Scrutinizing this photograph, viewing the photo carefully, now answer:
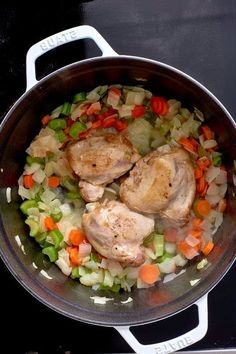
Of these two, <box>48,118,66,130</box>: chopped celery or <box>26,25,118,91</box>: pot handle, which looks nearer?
<box>26,25,118,91</box>: pot handle

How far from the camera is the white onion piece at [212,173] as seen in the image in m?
1.77

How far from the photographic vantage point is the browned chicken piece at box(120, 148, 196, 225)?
171 centimetres

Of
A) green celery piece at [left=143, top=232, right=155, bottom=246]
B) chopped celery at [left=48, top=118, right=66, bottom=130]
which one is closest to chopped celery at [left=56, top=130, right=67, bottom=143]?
chopped celery at [left=48, top=118, right=66, bottom=130]

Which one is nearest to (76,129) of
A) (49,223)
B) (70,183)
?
(70,183)

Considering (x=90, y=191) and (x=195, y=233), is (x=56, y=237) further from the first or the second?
(x=195, y=233)

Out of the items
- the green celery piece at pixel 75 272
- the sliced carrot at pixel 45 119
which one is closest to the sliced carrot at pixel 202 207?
the green celery piece at pixel 75 272

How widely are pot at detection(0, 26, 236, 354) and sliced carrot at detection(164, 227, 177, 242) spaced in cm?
9

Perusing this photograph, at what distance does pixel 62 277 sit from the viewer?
181cm

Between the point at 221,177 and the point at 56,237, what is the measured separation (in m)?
0.48

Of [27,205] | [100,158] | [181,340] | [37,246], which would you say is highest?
[100,158]

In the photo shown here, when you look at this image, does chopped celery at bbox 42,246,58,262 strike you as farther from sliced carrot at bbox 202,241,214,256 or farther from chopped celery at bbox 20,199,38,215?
sliced carrot at bbox 202,241,214,256

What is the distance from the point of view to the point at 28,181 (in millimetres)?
1812

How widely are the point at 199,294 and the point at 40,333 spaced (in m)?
0.52

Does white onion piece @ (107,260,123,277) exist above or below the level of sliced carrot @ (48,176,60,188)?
below
